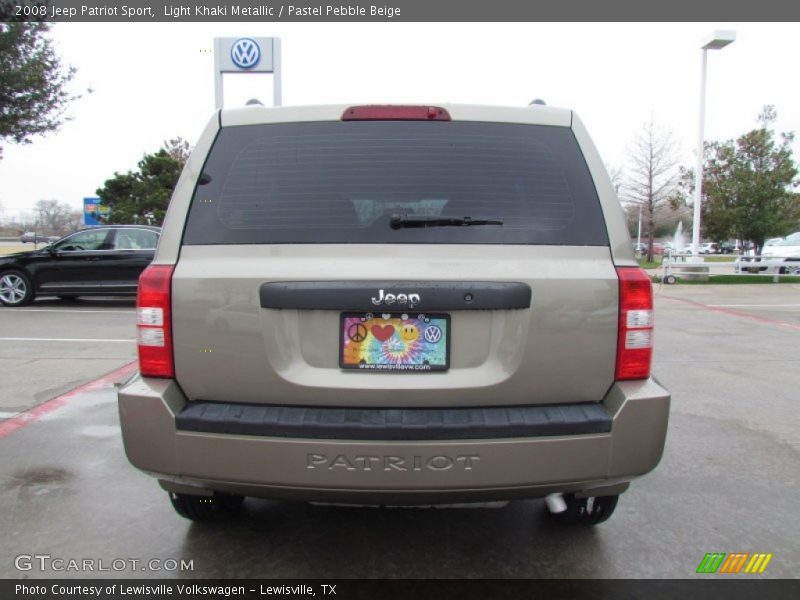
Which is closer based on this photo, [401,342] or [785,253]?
[401,342]

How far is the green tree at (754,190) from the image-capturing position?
20.3 meters

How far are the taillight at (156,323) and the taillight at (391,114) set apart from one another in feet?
3.24

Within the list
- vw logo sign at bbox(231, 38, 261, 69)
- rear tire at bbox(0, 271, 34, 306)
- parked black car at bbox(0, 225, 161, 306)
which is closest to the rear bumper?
parked black car at bbox(0, 225, 161, 306)

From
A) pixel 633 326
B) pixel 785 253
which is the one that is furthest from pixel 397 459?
pixel 785 253

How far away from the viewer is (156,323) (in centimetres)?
220

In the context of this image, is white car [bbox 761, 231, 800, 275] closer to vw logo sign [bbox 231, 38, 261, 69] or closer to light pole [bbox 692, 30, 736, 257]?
light pole [bbox 692, 30, 736, 257]

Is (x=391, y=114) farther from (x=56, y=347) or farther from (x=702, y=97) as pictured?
(x=702, y=97)

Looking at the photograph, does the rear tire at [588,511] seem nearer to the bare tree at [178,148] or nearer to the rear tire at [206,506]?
the rear tire at [206,506]

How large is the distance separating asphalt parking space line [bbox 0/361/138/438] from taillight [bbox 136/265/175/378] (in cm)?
287

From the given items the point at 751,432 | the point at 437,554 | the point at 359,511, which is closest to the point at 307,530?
the point at 359,511

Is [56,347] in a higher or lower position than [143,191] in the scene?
Answer: lower

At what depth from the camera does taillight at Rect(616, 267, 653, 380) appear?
7.17 ft

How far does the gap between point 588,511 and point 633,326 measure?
112 cm

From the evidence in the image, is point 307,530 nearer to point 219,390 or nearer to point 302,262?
point 219,390
